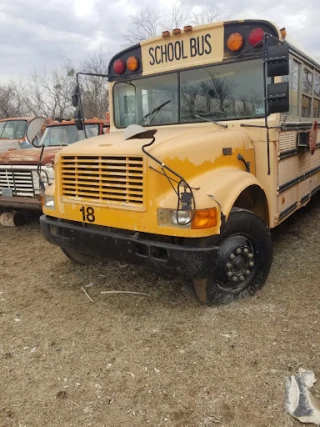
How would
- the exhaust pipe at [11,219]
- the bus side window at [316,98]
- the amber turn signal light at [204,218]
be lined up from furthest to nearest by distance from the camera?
the exhaust pipe at [11,219]
the bus side window at [316,98]
the amber turn signal light at [204,218]

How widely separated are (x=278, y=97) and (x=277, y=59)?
29 cm

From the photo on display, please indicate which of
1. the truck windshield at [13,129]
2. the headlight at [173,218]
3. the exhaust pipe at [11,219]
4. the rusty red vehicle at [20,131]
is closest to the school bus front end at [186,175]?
the headlight at [173,218]

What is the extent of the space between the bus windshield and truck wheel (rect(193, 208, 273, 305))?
110cm

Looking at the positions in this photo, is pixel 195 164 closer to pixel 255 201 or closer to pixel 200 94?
pixel 255 201

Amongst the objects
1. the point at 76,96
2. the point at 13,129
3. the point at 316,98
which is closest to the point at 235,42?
the point at 76,96

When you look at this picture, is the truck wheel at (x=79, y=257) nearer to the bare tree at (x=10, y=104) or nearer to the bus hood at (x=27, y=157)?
the bus hood at (x=27, y=157)

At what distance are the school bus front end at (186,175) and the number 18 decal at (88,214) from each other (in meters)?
0.01

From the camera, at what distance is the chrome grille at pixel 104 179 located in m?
2.83

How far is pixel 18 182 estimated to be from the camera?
5.56 meters

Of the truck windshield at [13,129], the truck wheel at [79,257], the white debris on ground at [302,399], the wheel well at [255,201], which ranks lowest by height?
the white debris on ground at [302,399]

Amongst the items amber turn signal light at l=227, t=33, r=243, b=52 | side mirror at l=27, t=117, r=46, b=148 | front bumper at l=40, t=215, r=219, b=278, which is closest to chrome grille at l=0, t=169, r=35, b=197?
side mirror at l=27, t=117, r=46, b=148

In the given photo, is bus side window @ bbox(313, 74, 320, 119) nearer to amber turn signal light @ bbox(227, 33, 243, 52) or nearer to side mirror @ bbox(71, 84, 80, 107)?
amber turn signal light @ bbox(227, 33, 243, 52)

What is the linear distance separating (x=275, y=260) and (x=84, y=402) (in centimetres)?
270

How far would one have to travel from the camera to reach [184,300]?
3.27m
